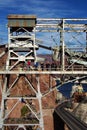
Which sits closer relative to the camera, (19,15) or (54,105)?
(19,15)

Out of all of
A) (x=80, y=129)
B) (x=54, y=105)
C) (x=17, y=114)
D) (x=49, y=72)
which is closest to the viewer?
(x=49, y=72)

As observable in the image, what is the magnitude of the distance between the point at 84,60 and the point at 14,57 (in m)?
12.9

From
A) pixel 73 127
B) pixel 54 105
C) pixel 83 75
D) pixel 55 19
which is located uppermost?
pixel 55 19

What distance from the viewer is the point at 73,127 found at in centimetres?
7500

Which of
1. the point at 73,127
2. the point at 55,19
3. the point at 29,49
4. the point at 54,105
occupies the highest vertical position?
the point at 55,19

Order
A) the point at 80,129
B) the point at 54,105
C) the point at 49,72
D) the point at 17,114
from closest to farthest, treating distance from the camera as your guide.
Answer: the point at 49,72 < the point at 80,129 < the point at 17,114 < the point at 54,105

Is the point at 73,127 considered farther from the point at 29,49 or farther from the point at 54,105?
the point at 54,105

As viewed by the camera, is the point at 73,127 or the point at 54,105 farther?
the point at 54,105

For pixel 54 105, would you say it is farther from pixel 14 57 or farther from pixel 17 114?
pixel 14 57

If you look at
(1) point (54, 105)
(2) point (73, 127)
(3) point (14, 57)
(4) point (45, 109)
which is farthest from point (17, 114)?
(3) point (14, 57)

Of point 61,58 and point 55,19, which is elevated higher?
point 55,19

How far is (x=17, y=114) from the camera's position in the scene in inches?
4628

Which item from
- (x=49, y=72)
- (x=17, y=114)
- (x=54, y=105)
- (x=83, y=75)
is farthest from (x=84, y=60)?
(x=54, y=105)

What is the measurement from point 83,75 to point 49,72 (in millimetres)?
6754
